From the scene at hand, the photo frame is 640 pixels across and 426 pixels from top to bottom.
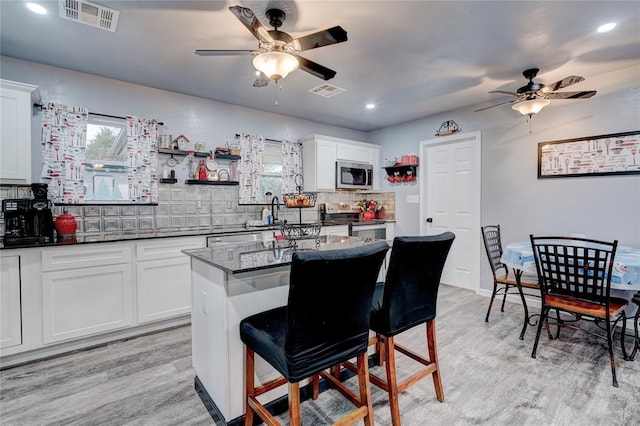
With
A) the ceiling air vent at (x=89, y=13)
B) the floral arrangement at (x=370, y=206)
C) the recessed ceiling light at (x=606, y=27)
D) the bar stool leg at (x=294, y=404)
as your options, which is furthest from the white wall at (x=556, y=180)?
the ceiling air vent at (x=89, y=13)

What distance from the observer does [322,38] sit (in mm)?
1897

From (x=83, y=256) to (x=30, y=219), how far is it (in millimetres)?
572

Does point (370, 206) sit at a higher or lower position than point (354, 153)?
lower

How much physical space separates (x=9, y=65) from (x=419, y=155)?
15.9ft

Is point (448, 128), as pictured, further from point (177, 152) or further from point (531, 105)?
point (177, 152)

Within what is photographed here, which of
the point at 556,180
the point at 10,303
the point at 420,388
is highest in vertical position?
the point at 556,180

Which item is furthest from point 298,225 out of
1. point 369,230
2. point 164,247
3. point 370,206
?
point 370,206

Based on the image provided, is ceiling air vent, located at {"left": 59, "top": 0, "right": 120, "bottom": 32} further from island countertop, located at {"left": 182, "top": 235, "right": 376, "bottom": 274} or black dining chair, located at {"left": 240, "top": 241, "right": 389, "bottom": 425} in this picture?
black dining chair, located at {"left": 240, "top": 241, "right": 389, "bottom": 425}

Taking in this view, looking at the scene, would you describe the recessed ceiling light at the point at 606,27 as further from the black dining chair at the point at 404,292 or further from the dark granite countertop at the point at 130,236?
the dark granite countertop at the point at 130,236

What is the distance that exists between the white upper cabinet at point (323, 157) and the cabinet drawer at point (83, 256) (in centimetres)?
262

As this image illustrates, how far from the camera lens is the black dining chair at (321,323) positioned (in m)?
1.22

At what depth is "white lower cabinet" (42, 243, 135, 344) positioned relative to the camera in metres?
2.51

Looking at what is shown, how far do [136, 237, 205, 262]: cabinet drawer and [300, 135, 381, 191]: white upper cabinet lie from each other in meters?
2.01

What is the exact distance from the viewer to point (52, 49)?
2654 millimetres
